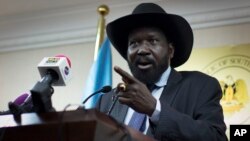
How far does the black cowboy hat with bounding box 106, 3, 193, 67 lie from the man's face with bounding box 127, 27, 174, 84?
51 millimetres

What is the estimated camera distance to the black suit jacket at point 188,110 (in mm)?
1221

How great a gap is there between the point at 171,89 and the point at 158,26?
1.19 ft

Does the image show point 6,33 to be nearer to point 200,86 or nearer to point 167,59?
point 167,59

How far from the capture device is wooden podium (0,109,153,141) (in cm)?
77

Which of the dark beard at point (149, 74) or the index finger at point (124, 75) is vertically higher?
the index finger at point (124, 75)

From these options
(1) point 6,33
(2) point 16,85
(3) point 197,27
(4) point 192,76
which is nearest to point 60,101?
(2) point 16,85

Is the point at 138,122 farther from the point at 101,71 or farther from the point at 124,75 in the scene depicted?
the point at 101,71

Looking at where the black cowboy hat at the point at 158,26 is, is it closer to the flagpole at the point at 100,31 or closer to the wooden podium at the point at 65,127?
the wooden podium at the point at 65,127

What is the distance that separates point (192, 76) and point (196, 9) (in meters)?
2.16

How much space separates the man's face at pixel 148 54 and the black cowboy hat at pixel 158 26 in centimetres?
5

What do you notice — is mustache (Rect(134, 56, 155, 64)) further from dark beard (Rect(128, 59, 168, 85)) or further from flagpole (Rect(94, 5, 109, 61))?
flagpole (Rect(94, 5, 109, 61))

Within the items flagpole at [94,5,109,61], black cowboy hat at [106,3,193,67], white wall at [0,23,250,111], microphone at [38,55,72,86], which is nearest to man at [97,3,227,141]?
black cowboy hat at [106,3,193,67]

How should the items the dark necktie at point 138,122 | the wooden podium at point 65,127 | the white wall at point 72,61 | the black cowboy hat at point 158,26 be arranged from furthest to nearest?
1. the white wall at point 72,61
2. the black cowboy hat at point 158,26
3. the dark necktie at point 138,122
4. the wooden podium at point 65,127

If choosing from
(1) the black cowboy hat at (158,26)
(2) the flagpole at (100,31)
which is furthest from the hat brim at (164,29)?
(2) the flagpole at (100,31)
